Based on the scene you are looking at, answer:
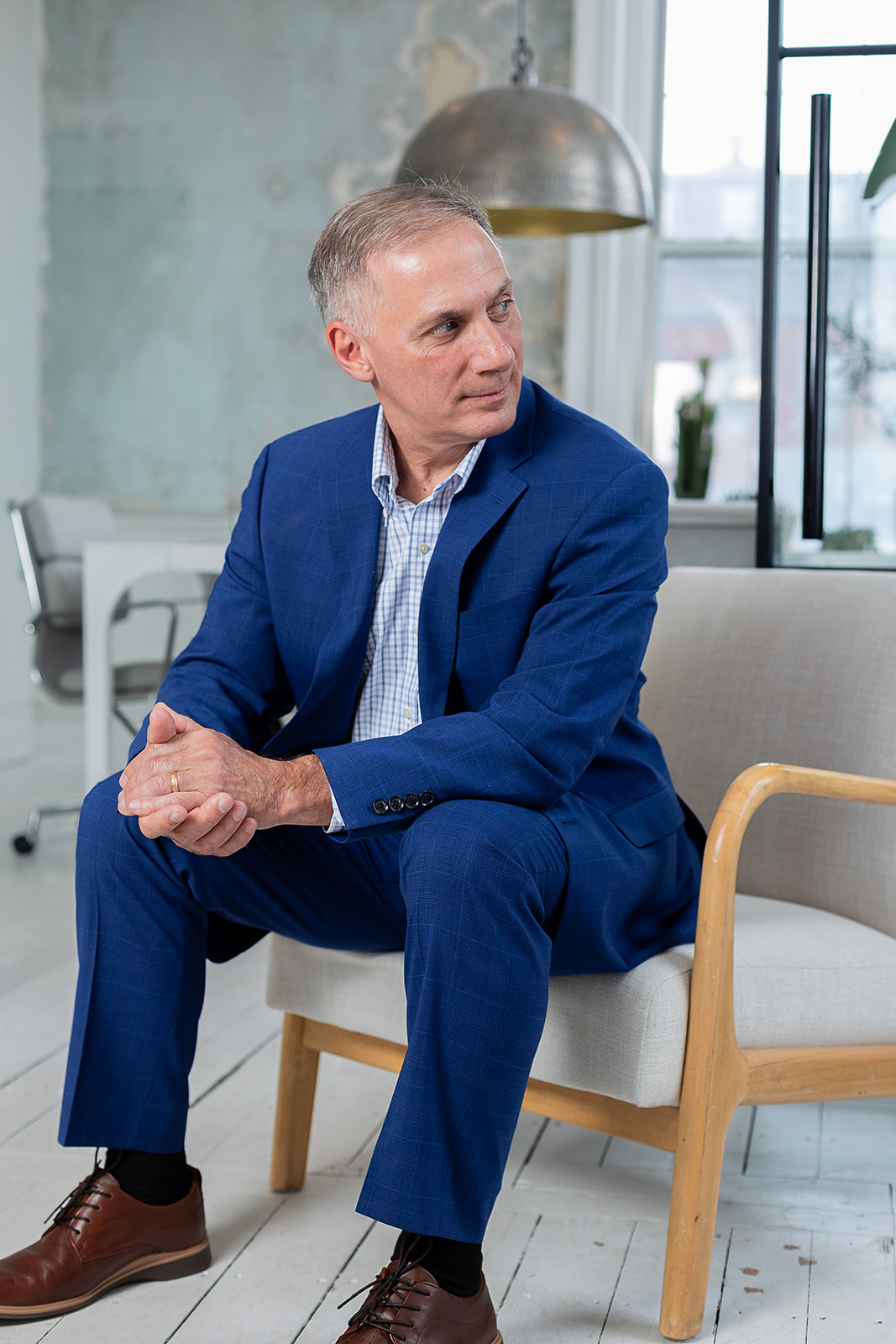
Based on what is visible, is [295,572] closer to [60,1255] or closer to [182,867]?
[182,867]

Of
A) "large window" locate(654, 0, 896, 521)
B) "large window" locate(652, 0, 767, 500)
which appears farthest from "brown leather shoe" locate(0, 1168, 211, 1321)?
"large window" locate(652, 0, 767, 500)

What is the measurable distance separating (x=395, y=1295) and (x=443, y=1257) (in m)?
0.05

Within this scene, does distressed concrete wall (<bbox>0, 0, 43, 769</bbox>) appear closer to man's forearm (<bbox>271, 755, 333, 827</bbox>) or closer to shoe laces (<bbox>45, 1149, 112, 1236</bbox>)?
shoe laces (<bbox>45, 1149, 112, 1236</bbox>)

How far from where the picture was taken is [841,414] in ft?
7.69

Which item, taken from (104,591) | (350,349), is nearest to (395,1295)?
(350,349)

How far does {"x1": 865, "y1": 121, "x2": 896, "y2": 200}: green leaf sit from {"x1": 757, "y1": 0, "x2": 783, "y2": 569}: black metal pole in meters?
0.19

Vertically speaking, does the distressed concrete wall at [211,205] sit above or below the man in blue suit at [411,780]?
above

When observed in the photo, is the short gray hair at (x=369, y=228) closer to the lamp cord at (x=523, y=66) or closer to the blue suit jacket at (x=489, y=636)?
the blue suit jacket at (x=489, y=636)

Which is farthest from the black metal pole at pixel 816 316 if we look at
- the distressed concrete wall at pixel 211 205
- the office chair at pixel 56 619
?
the distressed concrete wall at pixel 211 205

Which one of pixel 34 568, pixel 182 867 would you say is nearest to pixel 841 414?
pixel 182 867

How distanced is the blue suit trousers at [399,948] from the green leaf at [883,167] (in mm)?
1339

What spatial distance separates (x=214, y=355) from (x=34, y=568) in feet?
5.76

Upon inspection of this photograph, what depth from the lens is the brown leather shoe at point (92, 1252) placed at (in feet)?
4.50

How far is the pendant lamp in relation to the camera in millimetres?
2840
